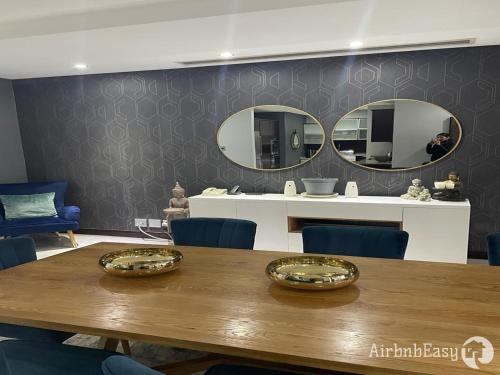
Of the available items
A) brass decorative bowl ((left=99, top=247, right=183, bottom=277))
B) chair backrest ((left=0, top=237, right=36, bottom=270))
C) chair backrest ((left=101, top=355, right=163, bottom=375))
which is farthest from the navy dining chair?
chair backrest ((left=0, top=237, right=36, bottom=270))

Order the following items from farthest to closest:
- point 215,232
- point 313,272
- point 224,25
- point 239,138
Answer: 1. point 239,138
2. point 224,25
3. point 215,232
4. point 313,272

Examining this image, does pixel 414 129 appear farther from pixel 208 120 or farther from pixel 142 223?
pixel 142 223

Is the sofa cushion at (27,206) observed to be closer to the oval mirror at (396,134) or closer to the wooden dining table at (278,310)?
the wooden dining table at (278,310)

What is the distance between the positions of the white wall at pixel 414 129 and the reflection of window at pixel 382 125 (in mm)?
49

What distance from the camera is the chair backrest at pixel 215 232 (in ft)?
7.14

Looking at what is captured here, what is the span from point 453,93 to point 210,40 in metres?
2.40

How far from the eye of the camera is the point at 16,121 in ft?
16.7

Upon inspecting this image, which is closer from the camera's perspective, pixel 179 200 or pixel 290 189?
pixel 290 189

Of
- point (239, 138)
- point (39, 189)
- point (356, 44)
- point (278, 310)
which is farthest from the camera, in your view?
point (39, 189)

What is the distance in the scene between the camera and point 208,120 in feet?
14.4

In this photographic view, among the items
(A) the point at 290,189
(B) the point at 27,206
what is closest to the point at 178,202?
(A) the point at 290,189

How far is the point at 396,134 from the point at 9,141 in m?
4.93

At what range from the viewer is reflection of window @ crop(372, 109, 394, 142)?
12.5ft

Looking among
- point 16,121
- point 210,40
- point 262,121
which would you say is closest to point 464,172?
point 262,121
